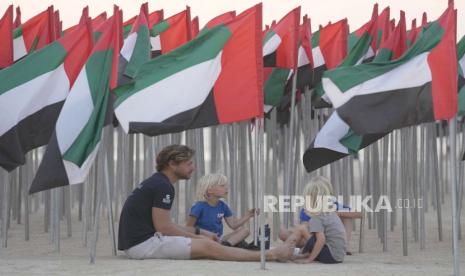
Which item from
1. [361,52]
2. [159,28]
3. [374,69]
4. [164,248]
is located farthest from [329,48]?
[164,248]

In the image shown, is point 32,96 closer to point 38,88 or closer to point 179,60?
point 38,88

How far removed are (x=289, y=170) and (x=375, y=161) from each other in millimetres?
1413

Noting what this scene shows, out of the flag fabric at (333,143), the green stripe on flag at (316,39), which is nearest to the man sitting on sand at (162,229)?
the flag fabric at (333,143)

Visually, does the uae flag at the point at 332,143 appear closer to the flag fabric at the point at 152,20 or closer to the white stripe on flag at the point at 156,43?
the white stripe on flag at the point at 156,43

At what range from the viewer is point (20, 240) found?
1692cm

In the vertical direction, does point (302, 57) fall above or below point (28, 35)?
below

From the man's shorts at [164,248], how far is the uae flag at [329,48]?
5838 mm

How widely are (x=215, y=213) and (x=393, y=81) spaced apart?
3067 millimetres

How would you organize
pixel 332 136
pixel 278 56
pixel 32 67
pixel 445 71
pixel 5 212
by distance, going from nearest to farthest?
1. pixel 445 71
2. pixel 332 136
3. pixel 32 67
4. pixel 5 212
5. pixel 278 56

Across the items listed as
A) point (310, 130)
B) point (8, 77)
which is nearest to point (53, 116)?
point (8, 77)

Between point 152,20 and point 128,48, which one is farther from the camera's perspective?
point 152,20

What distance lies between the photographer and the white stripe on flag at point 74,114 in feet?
40.1

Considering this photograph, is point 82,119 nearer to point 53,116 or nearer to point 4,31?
point 53,116

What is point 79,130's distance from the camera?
40.4 ft
